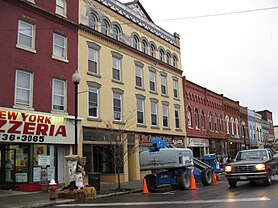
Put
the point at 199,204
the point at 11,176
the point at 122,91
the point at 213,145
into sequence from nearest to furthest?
the point at 199,204 < the point at 11,176 < the point at 122,91 < the point at 213,145

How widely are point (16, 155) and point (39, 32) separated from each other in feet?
22.8

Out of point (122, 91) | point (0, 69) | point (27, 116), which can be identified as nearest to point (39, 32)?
point (0, 69)

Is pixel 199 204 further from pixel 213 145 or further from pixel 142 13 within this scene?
pixel 213 145

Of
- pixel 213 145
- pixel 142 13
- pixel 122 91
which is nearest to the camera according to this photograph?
pixel 122 91

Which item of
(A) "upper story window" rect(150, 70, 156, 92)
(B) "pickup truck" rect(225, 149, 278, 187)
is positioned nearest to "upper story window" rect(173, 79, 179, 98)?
(A) "upper story window" rect(150, 70, 156, 92)

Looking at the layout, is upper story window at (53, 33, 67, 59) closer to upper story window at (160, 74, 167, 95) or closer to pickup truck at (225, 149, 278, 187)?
pickup truck at (225, 149, 278, 187)

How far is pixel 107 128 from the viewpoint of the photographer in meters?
23.5

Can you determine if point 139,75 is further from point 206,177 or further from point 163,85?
point 206,177

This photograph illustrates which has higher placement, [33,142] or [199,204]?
[33,142]

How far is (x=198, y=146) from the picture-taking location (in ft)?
119

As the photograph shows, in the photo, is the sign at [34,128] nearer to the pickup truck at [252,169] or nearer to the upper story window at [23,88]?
the upper story window at [23,88]

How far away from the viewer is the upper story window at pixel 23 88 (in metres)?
18.5

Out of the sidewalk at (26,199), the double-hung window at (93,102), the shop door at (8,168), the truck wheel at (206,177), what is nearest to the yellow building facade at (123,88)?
the double-hung window at (93,102)

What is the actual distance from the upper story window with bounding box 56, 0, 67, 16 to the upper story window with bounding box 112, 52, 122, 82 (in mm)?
4935
